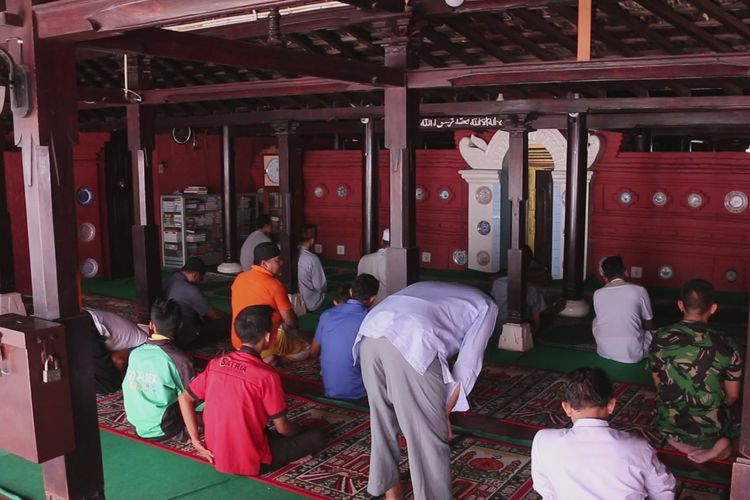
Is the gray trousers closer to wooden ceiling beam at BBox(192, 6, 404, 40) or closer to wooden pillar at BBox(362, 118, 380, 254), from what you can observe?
wooden ceiling beam at BBox(192, 6, 404, 40)

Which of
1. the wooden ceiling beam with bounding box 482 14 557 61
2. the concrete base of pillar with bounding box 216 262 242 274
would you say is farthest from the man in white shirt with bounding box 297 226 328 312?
the wooden ceiling beam with bounding box 482 14 557 61

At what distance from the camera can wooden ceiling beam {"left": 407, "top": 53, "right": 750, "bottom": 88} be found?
4.90m

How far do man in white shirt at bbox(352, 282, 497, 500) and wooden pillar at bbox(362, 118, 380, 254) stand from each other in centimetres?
672

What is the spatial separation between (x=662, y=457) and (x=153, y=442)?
3.71 m

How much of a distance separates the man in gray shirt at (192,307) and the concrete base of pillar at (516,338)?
321 cm

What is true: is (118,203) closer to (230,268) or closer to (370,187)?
(230,268)

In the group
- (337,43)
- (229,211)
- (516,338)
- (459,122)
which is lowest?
(516,338)

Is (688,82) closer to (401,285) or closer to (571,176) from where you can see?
(571,176)

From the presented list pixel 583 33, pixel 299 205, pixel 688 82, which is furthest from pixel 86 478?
pixel 299 205

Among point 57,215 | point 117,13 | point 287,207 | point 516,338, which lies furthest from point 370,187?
point 117,13

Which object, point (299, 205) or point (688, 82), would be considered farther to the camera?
point (299, 205)

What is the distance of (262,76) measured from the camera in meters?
9.75

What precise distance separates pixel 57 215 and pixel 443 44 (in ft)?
17.0

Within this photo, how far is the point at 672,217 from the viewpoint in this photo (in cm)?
1161
